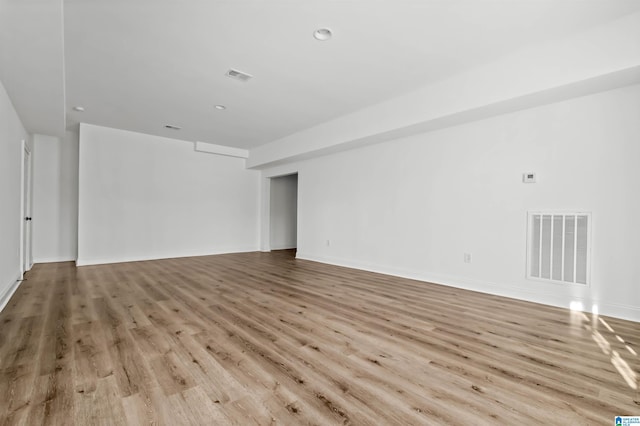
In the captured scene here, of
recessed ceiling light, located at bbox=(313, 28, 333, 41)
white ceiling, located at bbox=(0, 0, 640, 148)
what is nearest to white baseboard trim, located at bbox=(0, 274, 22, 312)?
white ceiling, located at bbox=(0, 0, 640, 148)

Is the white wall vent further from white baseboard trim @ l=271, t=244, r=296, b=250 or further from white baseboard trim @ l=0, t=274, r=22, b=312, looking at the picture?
white baseboard trim @ l=271, t=244, r=296, b=250

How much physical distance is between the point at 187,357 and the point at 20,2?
265cm

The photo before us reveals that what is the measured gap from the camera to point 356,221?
19.4ft

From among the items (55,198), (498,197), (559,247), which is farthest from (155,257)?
(559,247)

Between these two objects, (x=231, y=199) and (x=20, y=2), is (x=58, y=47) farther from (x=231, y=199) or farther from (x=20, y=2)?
(x=231, y=199)

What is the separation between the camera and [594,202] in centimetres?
325

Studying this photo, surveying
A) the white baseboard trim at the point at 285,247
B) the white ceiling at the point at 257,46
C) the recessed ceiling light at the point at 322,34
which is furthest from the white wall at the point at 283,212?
the recessed ceiling light at the point at 322,34

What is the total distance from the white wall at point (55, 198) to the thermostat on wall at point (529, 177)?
786cm

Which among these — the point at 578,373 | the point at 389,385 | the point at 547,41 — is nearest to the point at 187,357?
the point at 389,385

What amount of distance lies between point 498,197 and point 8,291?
6.22 metres

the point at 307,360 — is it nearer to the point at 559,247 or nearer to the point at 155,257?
the point at 559,247

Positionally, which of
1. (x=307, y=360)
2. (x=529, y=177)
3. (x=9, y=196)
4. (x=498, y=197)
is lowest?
(x=307, y=360)

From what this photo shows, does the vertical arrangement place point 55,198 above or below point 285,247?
above

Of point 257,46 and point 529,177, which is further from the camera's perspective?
point 529,177
